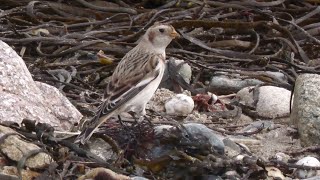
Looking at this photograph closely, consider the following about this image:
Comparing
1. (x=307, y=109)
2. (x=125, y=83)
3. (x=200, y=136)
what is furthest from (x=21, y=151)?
(x=307, y=109)

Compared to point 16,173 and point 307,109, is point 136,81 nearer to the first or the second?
point 307,109

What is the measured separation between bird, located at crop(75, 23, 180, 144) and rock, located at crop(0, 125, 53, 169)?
0.29 m

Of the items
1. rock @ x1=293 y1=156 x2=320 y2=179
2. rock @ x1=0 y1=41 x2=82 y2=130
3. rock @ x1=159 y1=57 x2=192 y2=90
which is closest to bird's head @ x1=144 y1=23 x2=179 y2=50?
rock @ x1=159 y1=57 x2=192 y2=90

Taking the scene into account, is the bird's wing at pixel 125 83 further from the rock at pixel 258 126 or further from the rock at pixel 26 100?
the rock at pixel 258 126

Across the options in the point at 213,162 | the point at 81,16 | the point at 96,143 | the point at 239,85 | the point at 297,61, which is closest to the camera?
the point at 213,162

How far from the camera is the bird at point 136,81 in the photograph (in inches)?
206

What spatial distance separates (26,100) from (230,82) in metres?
1.99

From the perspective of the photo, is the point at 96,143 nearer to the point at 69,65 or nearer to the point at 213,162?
the point at 213,162

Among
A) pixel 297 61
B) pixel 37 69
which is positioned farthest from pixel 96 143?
pixel 297 61

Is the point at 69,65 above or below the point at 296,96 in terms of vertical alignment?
below

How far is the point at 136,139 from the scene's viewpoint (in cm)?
512

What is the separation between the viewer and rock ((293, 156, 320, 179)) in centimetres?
502

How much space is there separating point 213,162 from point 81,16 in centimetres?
371

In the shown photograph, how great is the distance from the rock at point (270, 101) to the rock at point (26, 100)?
52.7 inches
